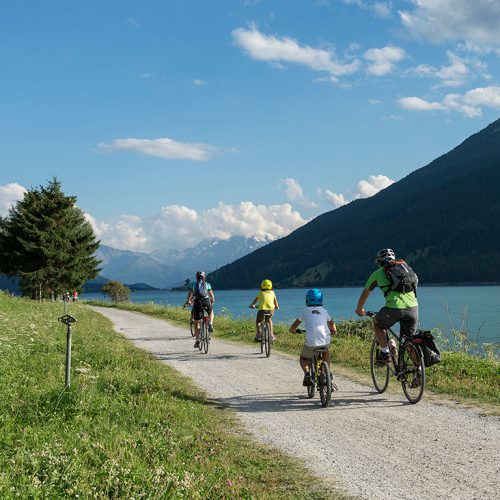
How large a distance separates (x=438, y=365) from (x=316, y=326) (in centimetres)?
448

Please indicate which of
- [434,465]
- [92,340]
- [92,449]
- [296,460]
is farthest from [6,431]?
[92,340]

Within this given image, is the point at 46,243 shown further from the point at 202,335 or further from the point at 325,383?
the point at 325,383

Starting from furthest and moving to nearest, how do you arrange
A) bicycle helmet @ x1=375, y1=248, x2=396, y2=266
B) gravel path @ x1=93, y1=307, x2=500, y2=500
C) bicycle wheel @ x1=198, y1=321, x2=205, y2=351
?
1. bicycle wheel @ x1=198, y1=321, x2=205, y2=351
2. bicycle helmet @ x1=375, y1=248, x2=396, y2=266
3. gravel path @ x1=93, y1=307, x2=500, y2=500

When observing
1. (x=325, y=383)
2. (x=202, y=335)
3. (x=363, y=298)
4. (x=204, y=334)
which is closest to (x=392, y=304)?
(x=363, y=298)

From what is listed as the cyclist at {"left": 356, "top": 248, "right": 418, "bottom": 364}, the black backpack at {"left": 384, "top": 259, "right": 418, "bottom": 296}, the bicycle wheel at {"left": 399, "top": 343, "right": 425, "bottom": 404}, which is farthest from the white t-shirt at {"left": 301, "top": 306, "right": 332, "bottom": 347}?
the bicycle wheel at {"left": 399, "top": 343, "right": 425, "bottom": 404}

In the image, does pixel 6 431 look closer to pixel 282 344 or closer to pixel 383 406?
pixel 383 406

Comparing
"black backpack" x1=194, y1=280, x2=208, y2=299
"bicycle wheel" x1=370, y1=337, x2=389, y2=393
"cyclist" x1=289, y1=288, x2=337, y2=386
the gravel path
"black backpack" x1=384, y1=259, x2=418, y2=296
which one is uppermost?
"black backpack" x1=384, y1=259, x2=418, y2=296

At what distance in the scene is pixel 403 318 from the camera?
955cm

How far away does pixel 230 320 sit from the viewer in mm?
27297

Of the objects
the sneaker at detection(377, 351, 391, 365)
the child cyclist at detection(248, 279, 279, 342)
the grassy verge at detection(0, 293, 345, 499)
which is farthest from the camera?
the child cyclist at detection(248, 279, 279, 342)

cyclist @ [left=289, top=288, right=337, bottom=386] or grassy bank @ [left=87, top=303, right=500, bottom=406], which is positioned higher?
cyclist @ [left=289, top=288, right=337, bottom=386]

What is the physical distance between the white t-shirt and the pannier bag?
162 centimetres

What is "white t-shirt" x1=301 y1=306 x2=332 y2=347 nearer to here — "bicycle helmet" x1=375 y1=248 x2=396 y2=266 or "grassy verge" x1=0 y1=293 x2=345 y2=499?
"bicycle helmet" x1=375 y1=248 x2=396 y2=266

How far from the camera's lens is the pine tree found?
164 feet
